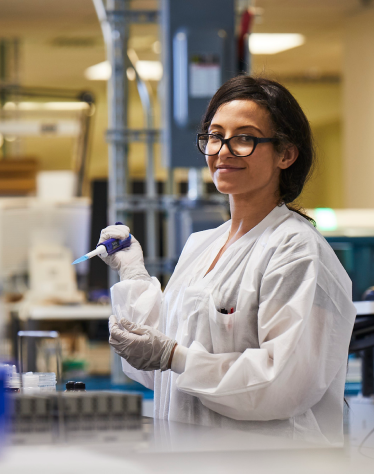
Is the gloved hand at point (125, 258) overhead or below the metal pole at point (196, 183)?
below

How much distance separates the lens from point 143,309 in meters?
1.37

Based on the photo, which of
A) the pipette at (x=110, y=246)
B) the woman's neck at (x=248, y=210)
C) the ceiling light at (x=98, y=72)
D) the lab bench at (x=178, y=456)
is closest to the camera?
the lab bench at (x=178, y=456)

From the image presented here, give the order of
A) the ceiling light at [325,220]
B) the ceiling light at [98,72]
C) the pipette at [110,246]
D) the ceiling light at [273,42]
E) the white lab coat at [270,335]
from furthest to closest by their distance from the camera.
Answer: the ceiling light at [98,72] < the ceiling light at [273,42] < the ceiling light at [325,220] < the pipette at [110,246] < the white lab coat at [270,335]

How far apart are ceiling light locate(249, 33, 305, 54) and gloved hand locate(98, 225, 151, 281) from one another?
5.68 m

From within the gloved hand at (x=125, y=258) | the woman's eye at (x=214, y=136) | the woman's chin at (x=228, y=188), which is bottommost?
the gloved hand at (x=125, y=258)

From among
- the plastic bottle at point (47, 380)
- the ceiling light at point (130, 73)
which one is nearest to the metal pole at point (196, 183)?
the ceiling light at point (130, 73)

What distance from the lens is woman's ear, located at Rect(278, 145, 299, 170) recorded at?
4.14 ft

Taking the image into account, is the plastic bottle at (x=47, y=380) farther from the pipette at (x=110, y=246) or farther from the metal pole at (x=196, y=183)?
the metal pole at (x=196, y=183)

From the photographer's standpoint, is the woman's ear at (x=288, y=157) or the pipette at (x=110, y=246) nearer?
the woman's ear at (x=288, y=157)

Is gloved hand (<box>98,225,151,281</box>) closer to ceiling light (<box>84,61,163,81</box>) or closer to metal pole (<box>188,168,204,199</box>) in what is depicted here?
metal pole (<box>188,168,204,199</box>)

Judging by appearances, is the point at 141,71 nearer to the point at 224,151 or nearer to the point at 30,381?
the point at 224,151

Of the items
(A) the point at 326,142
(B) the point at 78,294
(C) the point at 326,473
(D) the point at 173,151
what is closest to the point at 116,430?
(C) the point at 326,473

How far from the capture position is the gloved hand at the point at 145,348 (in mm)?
1112

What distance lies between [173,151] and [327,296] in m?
2.36
